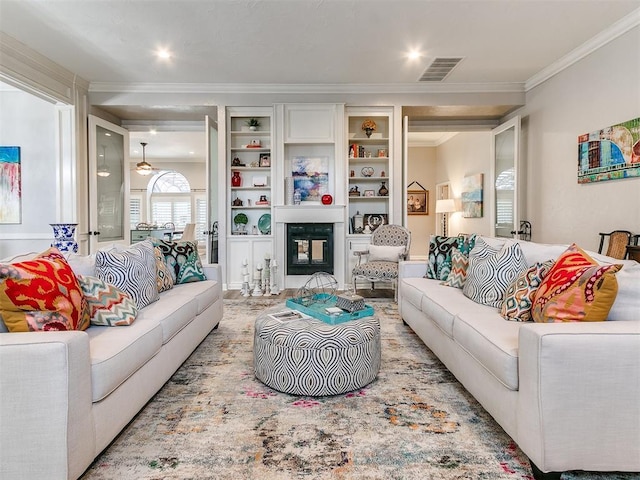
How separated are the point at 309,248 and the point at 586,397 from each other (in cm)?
433

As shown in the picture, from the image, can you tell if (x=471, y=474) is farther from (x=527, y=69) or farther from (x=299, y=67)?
(x=527, y=69)

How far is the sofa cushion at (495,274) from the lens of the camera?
243 cm

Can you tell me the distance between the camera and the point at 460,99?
5.32 meters

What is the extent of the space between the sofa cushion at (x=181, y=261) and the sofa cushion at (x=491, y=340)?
87.8 inches

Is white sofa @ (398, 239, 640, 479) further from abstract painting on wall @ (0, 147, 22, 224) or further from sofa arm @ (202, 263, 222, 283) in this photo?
abstract painting on wall @ (0, 147, 22, 224)

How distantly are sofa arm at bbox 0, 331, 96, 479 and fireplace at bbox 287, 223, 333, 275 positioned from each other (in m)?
4.25

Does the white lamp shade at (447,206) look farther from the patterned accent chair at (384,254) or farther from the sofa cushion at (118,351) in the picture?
the sofa cushion at (118,351)

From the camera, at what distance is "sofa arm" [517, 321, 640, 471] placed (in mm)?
1315

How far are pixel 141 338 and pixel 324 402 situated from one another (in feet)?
3.33

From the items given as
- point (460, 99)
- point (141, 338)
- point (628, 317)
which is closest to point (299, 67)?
point (460, 99)

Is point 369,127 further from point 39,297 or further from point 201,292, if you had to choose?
point 39,297

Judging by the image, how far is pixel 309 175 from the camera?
568 cm

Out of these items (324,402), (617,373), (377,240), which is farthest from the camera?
(377,240)

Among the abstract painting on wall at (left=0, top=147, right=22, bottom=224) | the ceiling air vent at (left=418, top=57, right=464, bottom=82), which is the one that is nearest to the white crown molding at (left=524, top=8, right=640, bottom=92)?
the ceiling air vent at (left=418, top=57, right=464, bottom=82)
